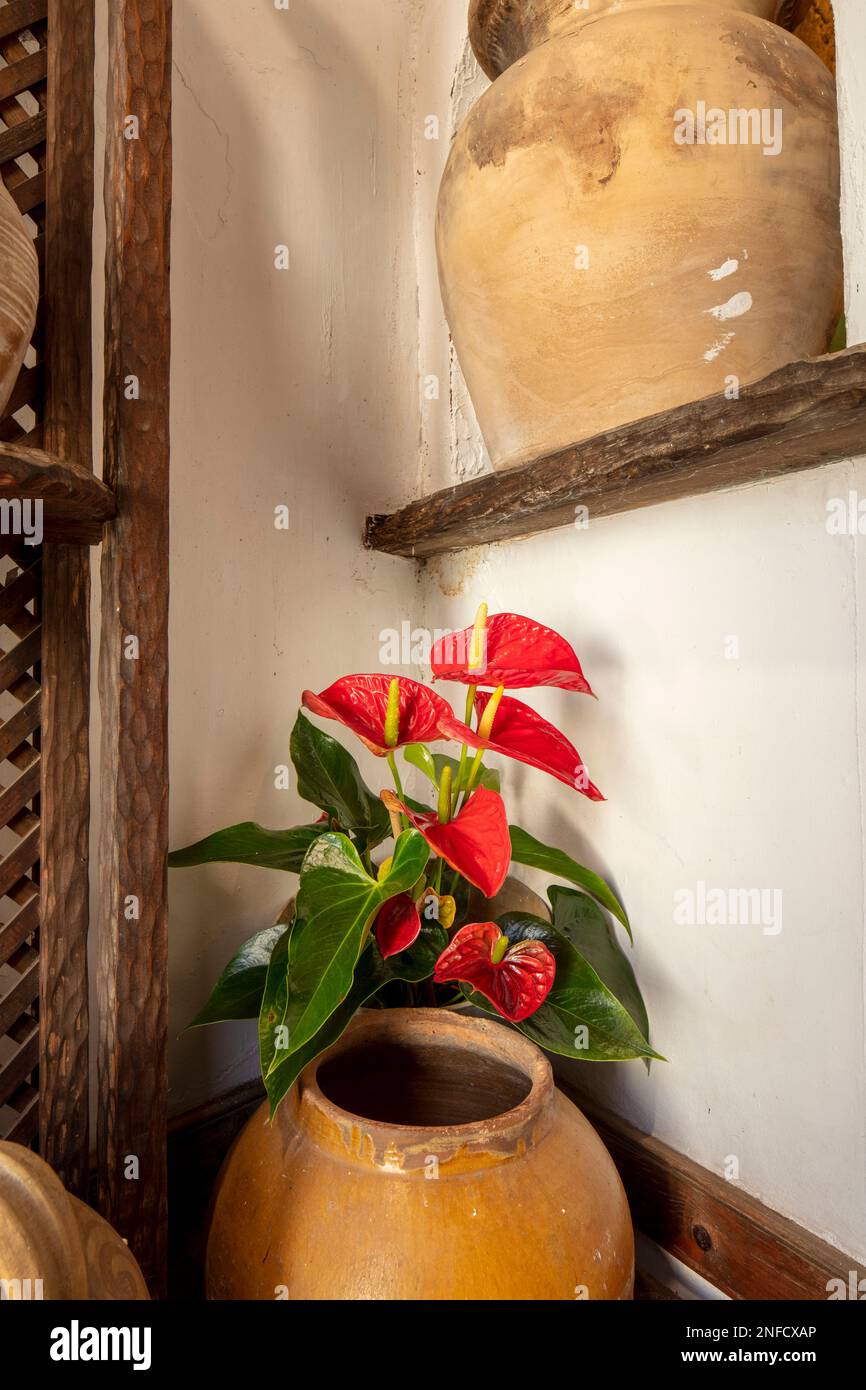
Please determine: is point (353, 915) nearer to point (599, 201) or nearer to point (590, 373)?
point (590, 373)

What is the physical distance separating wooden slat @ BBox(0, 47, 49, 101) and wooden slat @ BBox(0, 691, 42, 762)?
0.55 meters

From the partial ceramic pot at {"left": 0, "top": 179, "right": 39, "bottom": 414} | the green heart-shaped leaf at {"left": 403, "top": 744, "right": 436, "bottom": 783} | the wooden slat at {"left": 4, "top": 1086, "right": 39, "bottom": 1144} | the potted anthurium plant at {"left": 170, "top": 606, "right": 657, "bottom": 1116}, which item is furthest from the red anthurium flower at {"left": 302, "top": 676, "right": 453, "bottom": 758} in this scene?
the wooden slat at {"left": 4, "top": 1086, "right": 39, "bottom": 1144}

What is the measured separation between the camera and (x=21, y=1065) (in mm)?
731

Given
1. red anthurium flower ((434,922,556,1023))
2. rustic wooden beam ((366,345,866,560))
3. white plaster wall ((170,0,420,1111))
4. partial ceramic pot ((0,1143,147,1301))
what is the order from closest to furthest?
1. partial ceramic pot ((0,1143,147,1301))
2. rustic wooden beam ((366,345,866,560))
3. red anthurium flower ((434,922,556,1023))
4. white plaster wall ((170,0,420,1111))

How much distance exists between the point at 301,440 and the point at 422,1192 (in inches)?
34.4

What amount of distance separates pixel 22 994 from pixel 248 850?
24 centimetres

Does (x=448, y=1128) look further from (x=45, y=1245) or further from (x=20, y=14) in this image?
(x=20, y=14)

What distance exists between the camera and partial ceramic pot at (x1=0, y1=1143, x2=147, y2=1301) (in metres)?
0.42

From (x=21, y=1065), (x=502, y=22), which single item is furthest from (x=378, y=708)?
(x=502, y=22)

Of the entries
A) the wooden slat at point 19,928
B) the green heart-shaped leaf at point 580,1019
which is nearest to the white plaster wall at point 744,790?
the green heart-shaped leaf at point 580,1019

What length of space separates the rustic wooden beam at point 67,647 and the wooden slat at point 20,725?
0.05 ft

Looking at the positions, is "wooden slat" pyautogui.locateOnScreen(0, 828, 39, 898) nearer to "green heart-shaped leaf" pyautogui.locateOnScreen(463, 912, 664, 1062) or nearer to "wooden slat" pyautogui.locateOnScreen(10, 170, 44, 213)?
"green heart-shaped leaf" pyautogui.locateOnScreen(463, 912, 664, 1062)

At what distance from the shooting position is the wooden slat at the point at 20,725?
73cm

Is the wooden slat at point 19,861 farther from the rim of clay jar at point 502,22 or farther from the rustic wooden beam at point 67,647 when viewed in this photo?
the rim of clay jar at point 502,22
